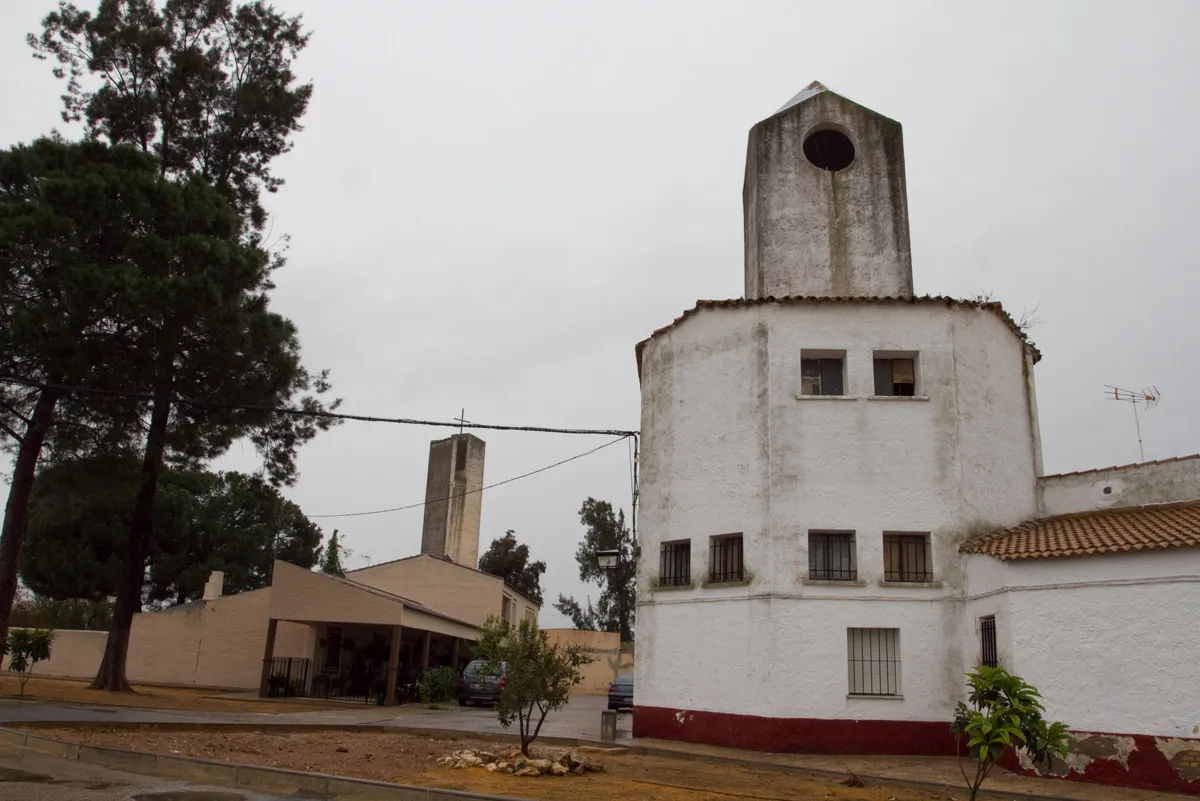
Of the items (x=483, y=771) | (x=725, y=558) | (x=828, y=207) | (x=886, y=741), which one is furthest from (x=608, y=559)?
(x=828, y=207)

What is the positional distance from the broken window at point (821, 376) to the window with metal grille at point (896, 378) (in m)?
0.75

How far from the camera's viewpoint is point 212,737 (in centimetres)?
1454

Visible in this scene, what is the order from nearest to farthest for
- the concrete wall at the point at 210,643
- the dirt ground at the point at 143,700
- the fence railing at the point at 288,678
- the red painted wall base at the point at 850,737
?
the red painted wall base at the point at 850,737, the dirt ground at the point at 143,700, the fence railing at the point at 288,678, the concrete wall at the point at 210,643

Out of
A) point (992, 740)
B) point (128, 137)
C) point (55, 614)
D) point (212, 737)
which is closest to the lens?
point (992, 740)

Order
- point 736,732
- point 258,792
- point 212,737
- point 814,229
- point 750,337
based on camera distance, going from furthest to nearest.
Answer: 1. point 814,229
2. point 750,337
3. point 736,732
4. point 212,737
5. point 258,792

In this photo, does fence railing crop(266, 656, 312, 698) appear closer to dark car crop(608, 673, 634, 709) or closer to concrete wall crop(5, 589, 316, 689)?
concrete wall crop(5, 589, 316, 689)

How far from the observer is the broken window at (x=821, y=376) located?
17906mm

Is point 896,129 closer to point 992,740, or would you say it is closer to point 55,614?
point 992,740

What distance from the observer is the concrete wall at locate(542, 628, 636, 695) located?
44.7 meters

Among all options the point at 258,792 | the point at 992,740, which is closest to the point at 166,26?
the point at 258,792

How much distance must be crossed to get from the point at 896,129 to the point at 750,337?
666 centimetres

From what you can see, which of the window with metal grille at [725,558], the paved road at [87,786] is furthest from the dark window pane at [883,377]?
the paved road at [87,786]

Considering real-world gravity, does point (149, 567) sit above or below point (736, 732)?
above

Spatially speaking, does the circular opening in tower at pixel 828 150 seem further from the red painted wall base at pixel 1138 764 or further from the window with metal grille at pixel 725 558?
the red painted wall base at pixel 1138 764
